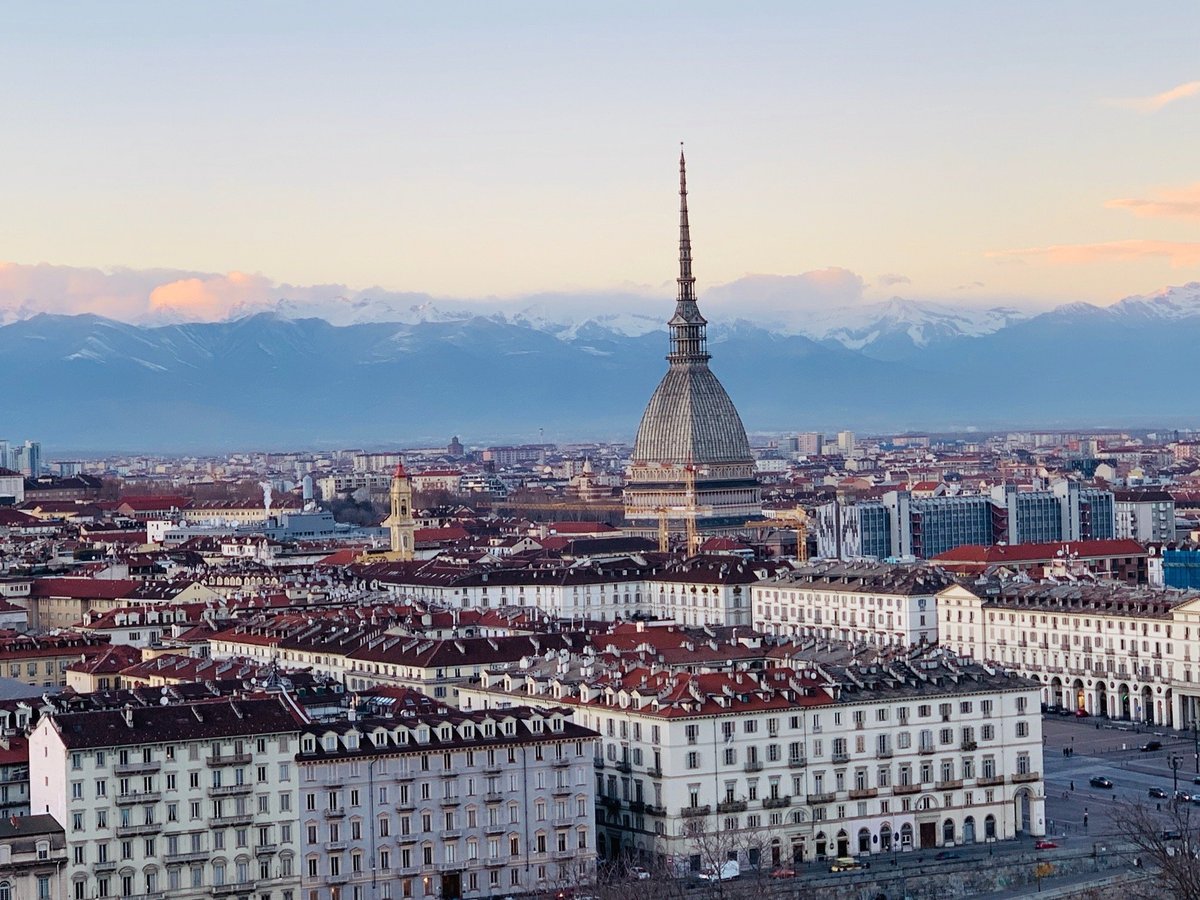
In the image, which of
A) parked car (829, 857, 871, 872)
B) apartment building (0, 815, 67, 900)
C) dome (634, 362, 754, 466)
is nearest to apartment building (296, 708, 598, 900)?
apartment building (0, 815, 67, 900)

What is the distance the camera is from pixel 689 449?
161m

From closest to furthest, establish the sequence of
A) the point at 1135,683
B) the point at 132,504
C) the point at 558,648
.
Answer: the point at 558,648
the point at 1135,683
the point at 132,504

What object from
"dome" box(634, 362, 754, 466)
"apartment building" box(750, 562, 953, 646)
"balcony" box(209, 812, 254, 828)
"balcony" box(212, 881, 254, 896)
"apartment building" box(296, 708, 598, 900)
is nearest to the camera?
"balcony" box(212, 881, 254, 896)

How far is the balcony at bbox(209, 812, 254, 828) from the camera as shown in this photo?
1873 inches

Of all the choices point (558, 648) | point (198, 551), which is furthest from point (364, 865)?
point (198, 551)

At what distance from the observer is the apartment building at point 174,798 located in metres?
46.3

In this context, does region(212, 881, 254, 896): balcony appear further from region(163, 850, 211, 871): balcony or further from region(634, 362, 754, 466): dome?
region(634, 362, 754, 466): dome

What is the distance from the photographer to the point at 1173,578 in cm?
10294

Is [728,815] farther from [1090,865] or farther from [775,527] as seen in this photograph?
[775,527]

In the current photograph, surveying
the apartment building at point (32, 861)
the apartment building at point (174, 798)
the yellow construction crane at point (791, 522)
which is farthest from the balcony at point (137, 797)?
the yellow construction crane at point (791, 522)

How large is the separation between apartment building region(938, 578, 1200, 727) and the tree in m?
18.0

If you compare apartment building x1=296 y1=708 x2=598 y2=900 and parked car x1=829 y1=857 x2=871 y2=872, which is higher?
apartment building x1=296 y1=708 x2=598 y2=900

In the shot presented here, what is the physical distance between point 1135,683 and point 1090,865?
25934mm

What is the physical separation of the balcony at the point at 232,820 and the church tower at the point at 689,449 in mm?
104458
